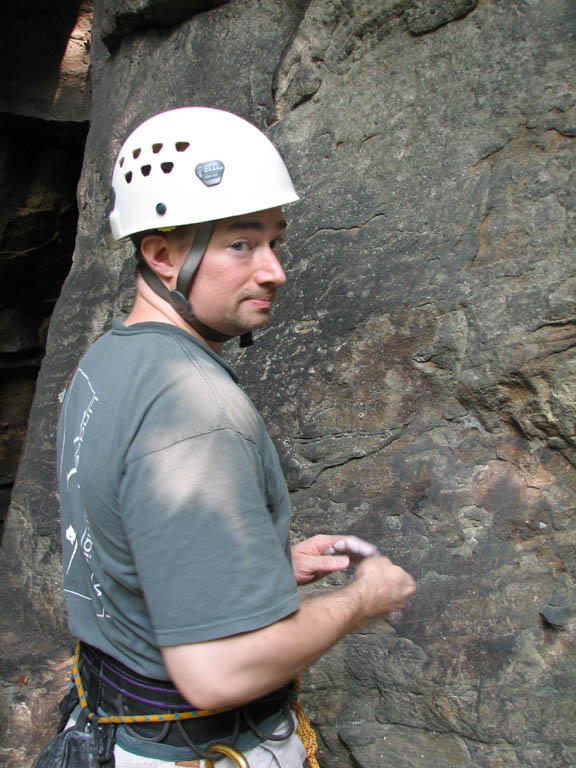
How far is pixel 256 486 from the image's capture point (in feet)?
3.36

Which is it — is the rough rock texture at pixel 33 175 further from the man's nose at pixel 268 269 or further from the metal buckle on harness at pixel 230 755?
the metal buckle on harness at pixel 230 755

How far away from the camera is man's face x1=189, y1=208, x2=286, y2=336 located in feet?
4.18

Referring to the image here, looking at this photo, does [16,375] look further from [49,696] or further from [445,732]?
[445,732]

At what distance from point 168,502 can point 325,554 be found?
620mm

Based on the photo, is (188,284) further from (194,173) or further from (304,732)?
(304,732)

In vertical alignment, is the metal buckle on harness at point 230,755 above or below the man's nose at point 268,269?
below

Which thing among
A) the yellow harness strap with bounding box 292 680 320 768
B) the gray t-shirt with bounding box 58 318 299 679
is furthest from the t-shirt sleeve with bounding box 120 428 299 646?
the yellow harness strap with bounding box 292 680 320 768

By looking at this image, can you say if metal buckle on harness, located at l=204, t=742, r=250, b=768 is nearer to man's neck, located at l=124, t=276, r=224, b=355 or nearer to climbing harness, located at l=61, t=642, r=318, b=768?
A: climbing harness, located at l=61, t=642, r=318, b=768

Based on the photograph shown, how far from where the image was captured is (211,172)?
1329 millimetres

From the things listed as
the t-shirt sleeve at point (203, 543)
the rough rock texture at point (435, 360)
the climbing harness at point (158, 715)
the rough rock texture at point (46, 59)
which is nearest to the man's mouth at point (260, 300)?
the t-shirt sleeve at point (203, 543)

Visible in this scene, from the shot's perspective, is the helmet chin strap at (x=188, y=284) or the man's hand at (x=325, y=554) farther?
the man's hand at (x=325, y=554)

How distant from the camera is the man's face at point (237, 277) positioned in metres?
1.27

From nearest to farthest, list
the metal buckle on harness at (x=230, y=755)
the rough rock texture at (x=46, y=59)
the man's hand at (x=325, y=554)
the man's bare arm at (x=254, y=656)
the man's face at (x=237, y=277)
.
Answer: the man's bare arm at (x=254, y=656) → the metal buckle on harness at (x=230, y=755) → the man's face at (x=237, y=277) → the man's hand at (x=325, y=554) → the rough rock texture at (x=46, y=59)

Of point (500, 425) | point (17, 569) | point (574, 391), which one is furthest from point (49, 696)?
point (574, 391)
